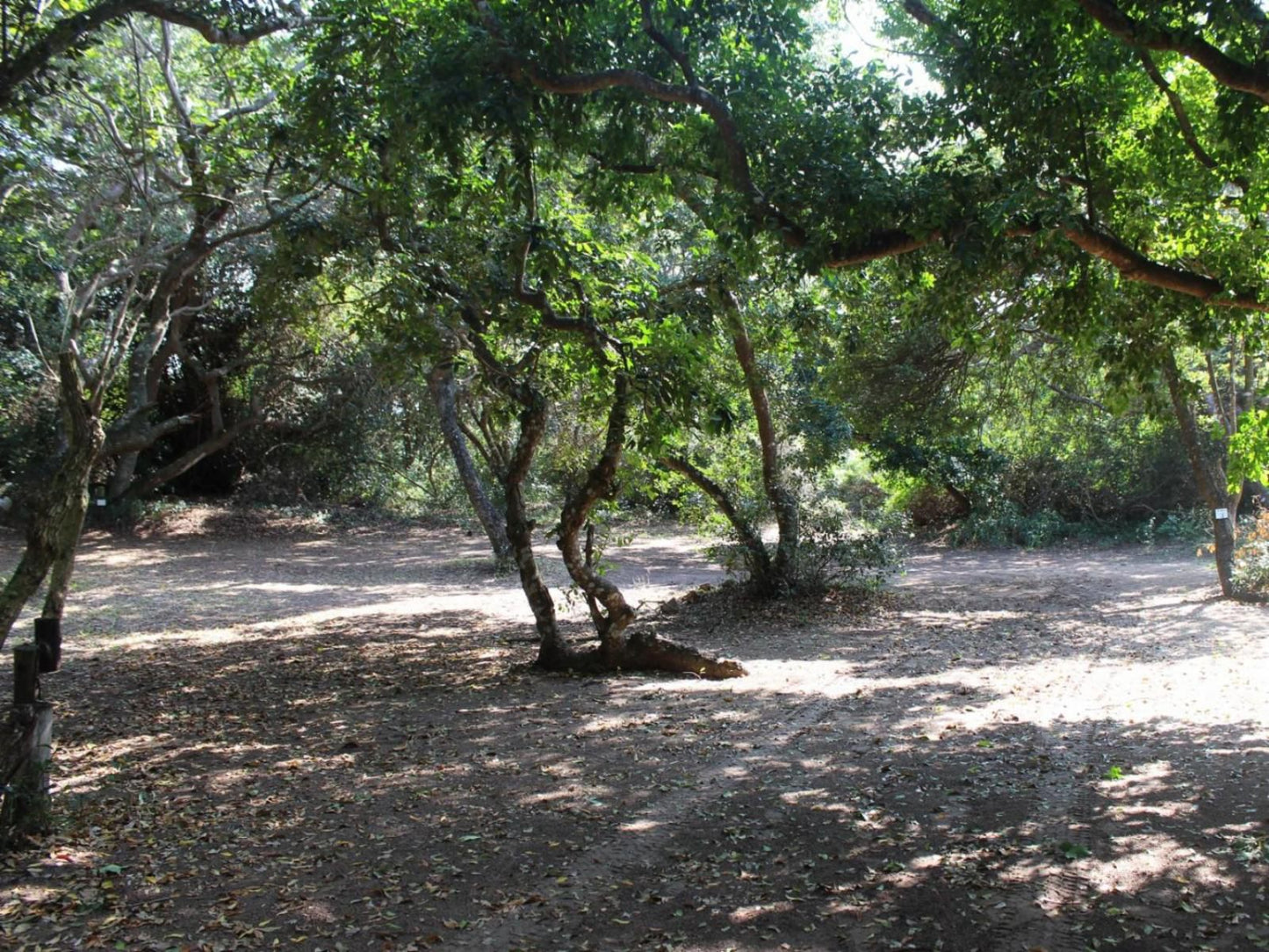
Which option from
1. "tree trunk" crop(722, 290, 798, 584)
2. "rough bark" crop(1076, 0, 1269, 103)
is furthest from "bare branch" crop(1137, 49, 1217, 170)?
"tree trunk" crop(722, 290, 798, 584)

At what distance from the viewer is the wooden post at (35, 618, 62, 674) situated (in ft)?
29.0

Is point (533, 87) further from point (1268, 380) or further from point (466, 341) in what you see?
point (1268, 380)

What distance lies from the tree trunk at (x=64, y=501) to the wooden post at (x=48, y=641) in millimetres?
1376

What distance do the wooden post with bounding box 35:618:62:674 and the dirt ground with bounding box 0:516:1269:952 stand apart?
32 centimetres

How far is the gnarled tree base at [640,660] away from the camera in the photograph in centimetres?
941

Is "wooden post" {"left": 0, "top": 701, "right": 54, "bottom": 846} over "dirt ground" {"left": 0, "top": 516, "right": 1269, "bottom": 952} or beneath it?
over

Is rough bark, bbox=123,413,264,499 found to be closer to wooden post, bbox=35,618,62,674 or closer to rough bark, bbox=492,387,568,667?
wooden post, bbox=35,618,62,674

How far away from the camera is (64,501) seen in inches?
278

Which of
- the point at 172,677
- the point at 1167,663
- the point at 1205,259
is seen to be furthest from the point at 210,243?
the point at 1167,663

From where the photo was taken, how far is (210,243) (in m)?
10.0

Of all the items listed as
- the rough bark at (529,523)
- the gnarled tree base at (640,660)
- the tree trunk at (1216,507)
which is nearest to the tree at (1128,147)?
the rough bark at (529,523)

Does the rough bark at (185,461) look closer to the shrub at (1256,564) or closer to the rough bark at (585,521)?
the rough bark at (585,521)

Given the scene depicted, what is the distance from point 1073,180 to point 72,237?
962 cm

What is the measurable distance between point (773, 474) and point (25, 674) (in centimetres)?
1006
